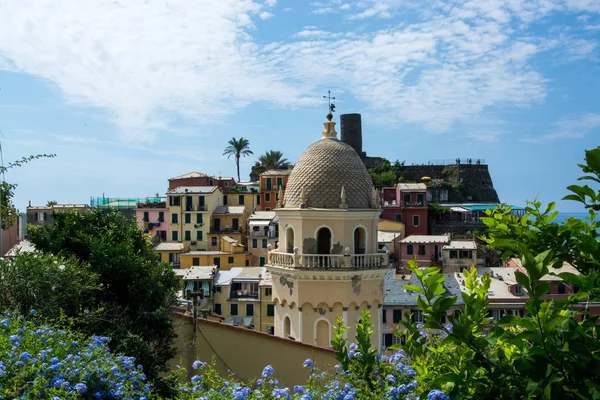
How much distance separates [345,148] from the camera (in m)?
18.0

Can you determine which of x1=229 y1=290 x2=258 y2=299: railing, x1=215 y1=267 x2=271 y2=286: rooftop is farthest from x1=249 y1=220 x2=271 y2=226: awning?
x1=229 y1=290 x2=258 y2=299: railing

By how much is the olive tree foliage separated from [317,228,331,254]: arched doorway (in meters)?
12.0

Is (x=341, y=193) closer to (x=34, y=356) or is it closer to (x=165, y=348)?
(x=165, y=348)

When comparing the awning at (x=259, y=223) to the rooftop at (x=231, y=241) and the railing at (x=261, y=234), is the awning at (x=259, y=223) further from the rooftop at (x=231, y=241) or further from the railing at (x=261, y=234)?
the rooftop at (x=231, y=241)

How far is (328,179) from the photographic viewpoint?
17.2 meters

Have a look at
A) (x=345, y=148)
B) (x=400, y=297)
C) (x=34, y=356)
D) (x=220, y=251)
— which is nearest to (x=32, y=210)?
(x=220, y=251)

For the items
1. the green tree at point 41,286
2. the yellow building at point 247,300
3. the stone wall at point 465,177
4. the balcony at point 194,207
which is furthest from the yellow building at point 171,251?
the green tree at point 41,286

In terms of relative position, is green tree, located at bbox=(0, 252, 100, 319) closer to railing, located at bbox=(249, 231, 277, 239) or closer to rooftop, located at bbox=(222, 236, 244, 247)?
railing, located at bbox=(249, 231, 277, 239)

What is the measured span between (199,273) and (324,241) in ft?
119

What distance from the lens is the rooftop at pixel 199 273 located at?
5078 centimetres

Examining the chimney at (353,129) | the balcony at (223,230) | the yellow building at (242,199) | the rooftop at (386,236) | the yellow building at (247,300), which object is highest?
the chimney at (353,129)

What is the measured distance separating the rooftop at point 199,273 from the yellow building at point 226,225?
9902 mm

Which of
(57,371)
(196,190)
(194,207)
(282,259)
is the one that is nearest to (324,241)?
(282,259)

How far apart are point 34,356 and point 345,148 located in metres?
11.9
